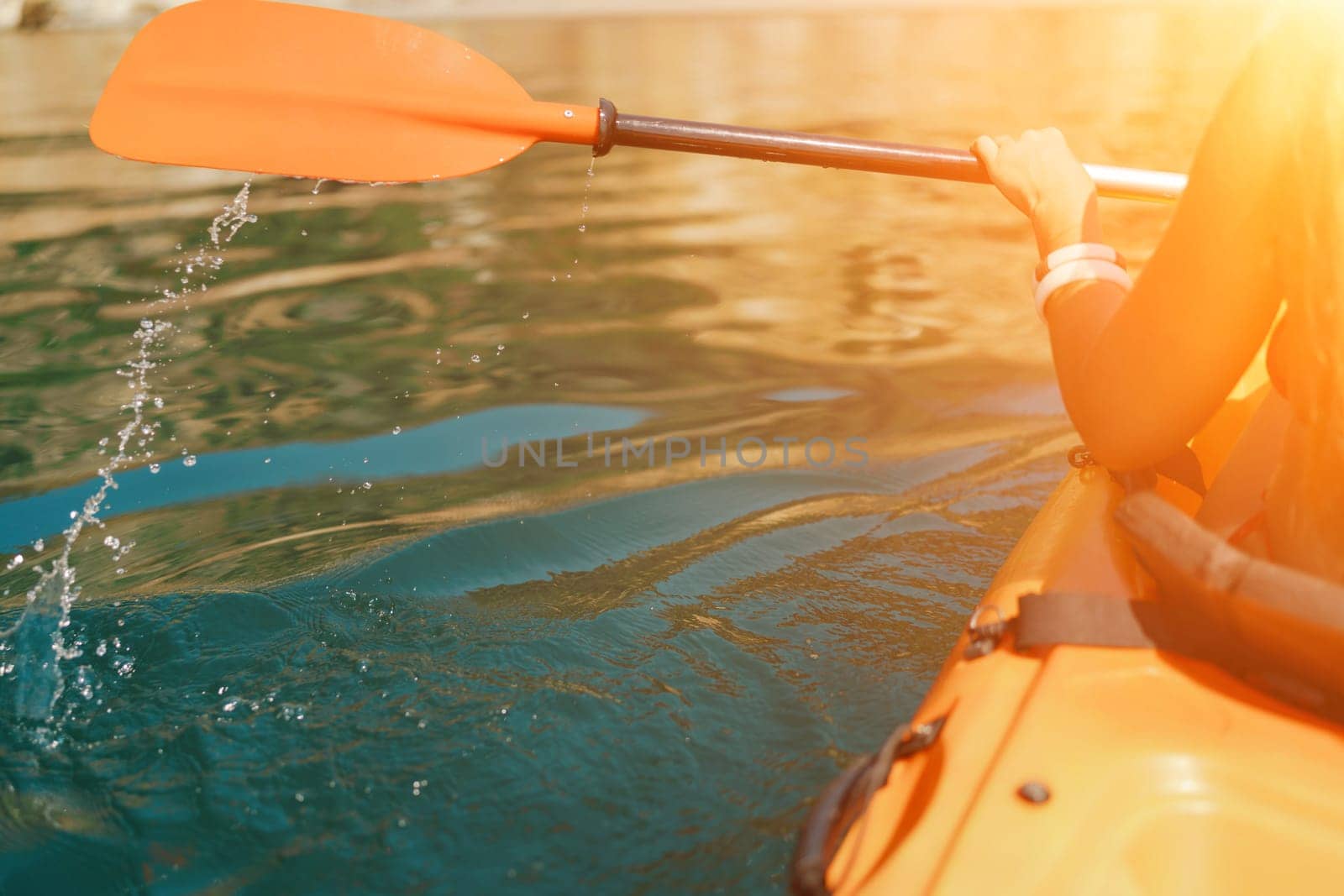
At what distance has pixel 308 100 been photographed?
2.76 m

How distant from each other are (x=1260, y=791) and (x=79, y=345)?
13.6ft

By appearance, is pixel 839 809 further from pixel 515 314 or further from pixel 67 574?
pixel 515 314

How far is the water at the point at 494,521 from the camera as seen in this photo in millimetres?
1902

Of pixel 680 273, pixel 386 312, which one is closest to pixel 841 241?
pixel 680 273

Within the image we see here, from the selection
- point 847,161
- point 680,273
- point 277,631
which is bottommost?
point 277,631

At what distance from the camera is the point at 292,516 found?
309cm

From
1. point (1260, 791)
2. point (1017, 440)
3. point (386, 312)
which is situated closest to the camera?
point (1260, 791)

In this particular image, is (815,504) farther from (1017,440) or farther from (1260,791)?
(1260,791)

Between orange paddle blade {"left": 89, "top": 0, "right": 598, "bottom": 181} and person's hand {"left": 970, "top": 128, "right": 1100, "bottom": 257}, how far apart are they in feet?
3.12

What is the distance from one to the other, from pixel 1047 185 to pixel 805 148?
0.72 metres

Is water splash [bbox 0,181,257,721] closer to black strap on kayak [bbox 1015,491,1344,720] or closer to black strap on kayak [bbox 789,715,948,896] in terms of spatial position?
black strap on kayak [bbox 789,715,948,896]

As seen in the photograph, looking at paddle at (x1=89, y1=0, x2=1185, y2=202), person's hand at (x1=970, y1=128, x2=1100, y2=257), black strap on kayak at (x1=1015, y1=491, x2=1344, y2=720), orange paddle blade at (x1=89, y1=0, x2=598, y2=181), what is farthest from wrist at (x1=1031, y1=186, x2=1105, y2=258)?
orange paddle blade at (x1=89, y1=0, x2=598, y2=181)

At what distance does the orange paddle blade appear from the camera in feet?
8.86

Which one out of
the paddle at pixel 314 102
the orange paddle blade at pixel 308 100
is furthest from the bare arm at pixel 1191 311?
the orange paddle blade at pixel 308 100
